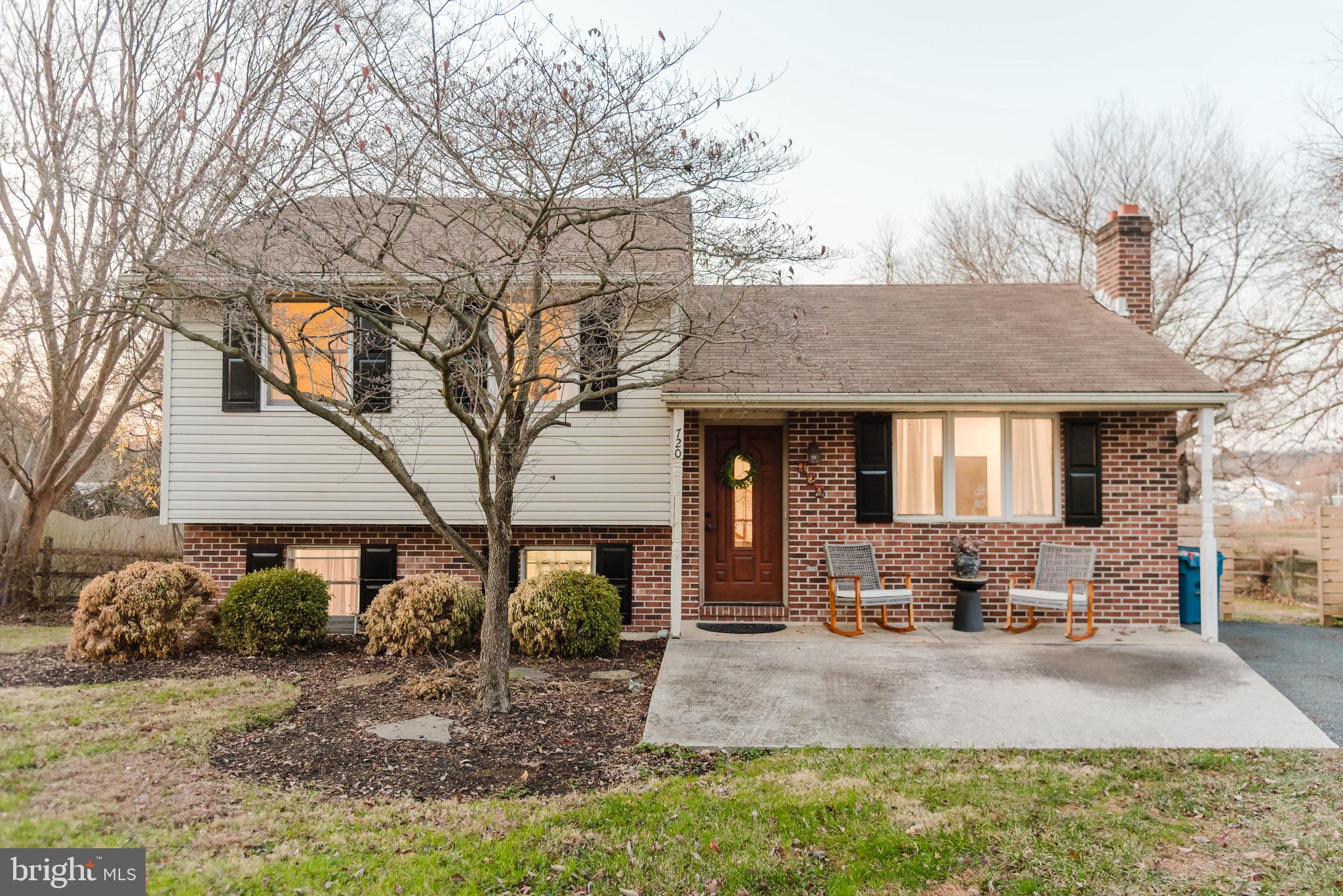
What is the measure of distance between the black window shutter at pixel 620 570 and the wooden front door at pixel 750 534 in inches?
42.9

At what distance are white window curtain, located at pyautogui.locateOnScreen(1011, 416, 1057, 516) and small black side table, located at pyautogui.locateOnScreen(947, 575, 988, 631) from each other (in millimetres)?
1137

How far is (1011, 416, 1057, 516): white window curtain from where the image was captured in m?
8.96

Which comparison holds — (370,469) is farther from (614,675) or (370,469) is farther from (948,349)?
(948,349)

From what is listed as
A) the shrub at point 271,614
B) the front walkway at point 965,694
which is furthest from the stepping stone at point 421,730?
the shrub at point 271,614

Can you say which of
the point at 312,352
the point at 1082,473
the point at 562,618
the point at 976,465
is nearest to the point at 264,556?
the point at 312,352

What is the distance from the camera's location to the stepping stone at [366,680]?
255 inches

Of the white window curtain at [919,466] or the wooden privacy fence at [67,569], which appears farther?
the wooden privacy fence at [67,569]

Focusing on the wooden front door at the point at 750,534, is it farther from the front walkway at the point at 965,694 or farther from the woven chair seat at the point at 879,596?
the front walkway at the point at 965,694

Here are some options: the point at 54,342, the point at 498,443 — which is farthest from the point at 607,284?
the point at 54,342

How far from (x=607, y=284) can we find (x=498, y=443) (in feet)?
4.48

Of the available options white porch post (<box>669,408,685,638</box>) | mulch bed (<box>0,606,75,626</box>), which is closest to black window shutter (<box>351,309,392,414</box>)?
white porch post (<box>669,408,685,638</box>)

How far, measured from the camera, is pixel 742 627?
8.60 meters

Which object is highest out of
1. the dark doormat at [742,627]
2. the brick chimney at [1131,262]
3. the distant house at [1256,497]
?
the brick chimney at [1131,262]

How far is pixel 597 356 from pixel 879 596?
3.93 metres
